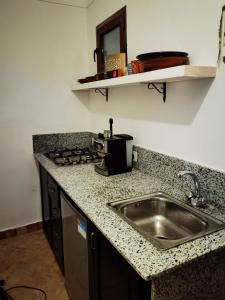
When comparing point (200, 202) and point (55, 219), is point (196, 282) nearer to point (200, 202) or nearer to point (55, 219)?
point (200, 202)

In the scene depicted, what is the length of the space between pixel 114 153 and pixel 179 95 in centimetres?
67

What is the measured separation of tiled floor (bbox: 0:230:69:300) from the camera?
1963 mm

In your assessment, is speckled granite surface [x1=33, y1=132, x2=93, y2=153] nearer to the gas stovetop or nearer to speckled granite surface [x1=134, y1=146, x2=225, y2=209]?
the gas stovetop

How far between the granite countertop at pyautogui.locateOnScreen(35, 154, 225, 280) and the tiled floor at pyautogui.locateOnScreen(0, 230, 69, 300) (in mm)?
920

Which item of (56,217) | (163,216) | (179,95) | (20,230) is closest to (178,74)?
(179,95)

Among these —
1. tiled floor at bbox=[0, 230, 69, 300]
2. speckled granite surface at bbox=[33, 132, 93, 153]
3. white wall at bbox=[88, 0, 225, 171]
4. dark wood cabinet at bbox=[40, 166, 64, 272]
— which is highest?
white wall at bbox=[88, 0, 225, 171]

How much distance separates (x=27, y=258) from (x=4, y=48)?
6.83ft

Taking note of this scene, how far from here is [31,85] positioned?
8.54 ft

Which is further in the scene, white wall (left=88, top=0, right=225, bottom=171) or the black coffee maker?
the black coffee maker

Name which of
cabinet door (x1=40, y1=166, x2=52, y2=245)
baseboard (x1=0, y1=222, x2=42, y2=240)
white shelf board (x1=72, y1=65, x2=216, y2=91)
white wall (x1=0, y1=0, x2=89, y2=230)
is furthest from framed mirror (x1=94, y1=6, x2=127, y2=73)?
baseboard (x1=0, y1=222, x2=42, y2=240)

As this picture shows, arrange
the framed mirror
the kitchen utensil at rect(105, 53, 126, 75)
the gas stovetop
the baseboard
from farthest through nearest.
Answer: the baseboard < the gas stovetop < the framed mirror < the kitchen utensil at rect(105, 53, 126, 75)

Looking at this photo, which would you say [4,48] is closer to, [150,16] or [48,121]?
[48,121]

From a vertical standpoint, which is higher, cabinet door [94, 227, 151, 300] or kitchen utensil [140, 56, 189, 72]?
kitchen utensil [140, 56, 189, 72]

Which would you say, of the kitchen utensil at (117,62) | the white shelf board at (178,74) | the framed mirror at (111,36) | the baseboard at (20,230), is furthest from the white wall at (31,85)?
the white shelf board at (178,74)
